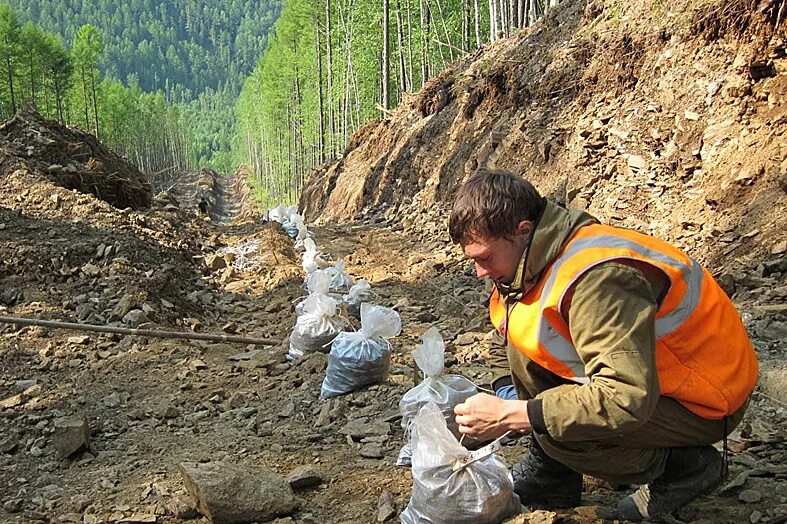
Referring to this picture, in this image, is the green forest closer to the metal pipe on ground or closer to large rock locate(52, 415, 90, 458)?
the metal pipe on ground

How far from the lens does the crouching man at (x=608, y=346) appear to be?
6.27 ft

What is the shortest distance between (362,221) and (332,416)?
13.2 metres

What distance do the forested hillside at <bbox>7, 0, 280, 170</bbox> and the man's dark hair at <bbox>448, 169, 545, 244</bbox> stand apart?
110 metres

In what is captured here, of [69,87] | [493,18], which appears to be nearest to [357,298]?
[493,18]

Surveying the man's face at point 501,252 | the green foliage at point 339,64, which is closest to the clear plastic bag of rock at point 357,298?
the man's face at point 501,252

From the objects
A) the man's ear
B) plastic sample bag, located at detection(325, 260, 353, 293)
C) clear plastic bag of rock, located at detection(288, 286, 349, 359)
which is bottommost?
plastic sample bag, located at detection(325, 260, 353, 293)

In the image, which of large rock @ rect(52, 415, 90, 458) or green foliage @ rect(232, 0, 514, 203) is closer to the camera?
large rock @ rect(52, 415, 90, 458)

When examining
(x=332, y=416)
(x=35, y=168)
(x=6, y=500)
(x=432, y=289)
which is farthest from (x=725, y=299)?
(x=35, y=168)

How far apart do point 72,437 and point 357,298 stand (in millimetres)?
3228

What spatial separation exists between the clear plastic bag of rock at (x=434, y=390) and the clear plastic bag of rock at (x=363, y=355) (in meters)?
0.94

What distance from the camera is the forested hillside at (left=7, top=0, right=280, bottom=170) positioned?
434 feet

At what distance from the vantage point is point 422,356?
11.0 feet

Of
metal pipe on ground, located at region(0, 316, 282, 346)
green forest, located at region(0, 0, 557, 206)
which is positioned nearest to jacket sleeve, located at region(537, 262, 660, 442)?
metal pipe on ground, located at region(0, 316, 282, 346)

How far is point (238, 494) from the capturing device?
295 cm
